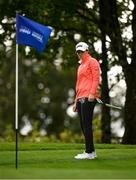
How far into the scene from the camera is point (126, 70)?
87.6 feet

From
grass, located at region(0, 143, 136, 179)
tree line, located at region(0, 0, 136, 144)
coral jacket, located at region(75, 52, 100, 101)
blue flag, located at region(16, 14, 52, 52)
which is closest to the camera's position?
grass, located at region(0, 143, 136, 179)

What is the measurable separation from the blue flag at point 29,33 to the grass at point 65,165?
7.12 ft

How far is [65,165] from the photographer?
49.1 ft

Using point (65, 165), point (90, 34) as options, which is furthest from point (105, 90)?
point (65, 165)

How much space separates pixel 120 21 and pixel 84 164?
15388mm

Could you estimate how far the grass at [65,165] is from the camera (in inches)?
518

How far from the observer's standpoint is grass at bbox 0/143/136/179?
1315cm

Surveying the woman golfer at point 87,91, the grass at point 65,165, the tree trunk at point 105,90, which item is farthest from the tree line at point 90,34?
the woman golfer at point 87,91

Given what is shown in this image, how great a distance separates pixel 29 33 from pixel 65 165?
2521mm

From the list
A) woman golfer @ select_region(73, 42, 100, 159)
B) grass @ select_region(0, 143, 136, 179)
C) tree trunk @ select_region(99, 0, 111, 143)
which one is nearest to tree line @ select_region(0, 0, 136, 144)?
tree trunk @ select_region(99, 0, 111, 143)

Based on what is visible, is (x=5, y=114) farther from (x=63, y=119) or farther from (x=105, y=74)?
(x=105, y=74)

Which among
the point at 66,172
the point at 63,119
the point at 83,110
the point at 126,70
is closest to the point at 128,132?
the point at 126,70

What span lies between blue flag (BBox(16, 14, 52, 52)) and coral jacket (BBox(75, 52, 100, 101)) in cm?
90

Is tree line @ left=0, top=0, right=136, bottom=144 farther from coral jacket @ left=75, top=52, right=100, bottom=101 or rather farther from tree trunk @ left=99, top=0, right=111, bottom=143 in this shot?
coral jacket @ left=75, top=52, right=100, bottom=101
